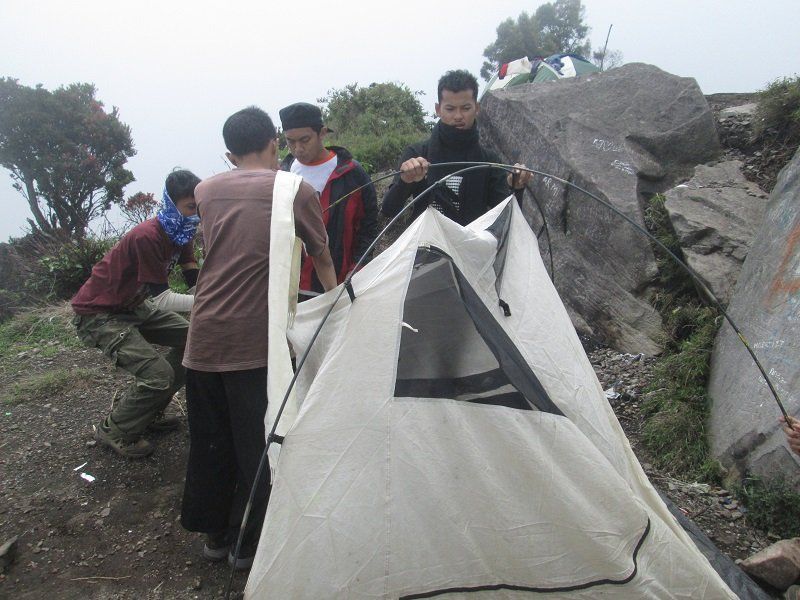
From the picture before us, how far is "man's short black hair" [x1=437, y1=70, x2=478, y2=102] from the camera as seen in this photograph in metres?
3.09

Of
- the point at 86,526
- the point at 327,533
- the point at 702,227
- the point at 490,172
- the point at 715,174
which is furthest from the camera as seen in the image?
the point at 715,174

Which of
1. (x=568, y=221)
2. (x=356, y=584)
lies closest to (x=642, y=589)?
(x=356, y=584)

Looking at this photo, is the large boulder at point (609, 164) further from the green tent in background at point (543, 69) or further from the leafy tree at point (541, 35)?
the leafy tree at point (541, 35)

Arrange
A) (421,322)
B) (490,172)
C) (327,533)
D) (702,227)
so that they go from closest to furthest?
(327,533) → (421,322) → (490,172) → (702,227)

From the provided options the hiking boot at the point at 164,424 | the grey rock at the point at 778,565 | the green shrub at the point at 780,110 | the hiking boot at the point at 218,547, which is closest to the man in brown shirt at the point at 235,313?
the hiking boot at the point at 218,547

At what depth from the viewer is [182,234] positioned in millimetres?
3090

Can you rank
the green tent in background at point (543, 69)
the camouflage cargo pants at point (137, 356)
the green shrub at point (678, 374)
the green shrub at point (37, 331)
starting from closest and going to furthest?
1. the camouflage cargo pants at point (137, 356)
2. the green shrub at point (678, 374)
3. the green shrub at point (37, 331)
4. the green tent in background at point (543, 69)

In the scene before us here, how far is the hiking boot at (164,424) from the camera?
3.66m

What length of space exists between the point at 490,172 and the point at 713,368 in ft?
6.65

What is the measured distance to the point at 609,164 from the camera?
525 centimetres

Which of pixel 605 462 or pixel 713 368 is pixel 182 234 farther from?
pixel 713 368

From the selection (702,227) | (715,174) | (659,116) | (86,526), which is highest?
(659,116)

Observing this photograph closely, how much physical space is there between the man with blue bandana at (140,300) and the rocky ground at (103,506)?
0.28 meters

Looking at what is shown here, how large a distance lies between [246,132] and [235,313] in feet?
2.45
